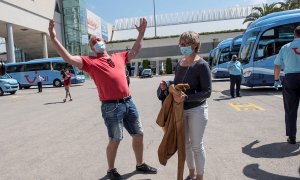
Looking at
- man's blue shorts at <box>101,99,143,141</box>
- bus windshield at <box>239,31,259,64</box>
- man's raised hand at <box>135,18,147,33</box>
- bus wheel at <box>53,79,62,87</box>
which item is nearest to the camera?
man's blue shorts at <box>101,99,143,141</box>

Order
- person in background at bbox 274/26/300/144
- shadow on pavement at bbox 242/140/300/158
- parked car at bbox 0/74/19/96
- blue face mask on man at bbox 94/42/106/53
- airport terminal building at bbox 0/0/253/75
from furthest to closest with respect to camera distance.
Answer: airport terminal building at bbox 0/0/253/75 → parked car at bbox 0/74/19/96 → person in background at bbox 274/26/300/144 → shadow on pavement at bbox 242/140/300/158 → blue face mask on man at bbox 94/42/106/53

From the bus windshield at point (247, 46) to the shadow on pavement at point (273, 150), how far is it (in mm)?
10655

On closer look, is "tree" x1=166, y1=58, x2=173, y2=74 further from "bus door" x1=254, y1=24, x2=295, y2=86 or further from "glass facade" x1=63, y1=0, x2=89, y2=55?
"bus door" x1=254, y1=24, x2=295, y2=86

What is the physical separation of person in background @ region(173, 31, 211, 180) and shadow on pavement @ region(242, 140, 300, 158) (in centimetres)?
174

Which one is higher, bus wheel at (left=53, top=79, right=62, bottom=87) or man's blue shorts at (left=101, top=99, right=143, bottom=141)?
man's blue shorts at (left=101, top=99, right=143, bottom=141)

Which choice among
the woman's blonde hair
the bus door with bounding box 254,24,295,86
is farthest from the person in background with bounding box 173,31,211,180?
the bus door with bounding box 254,24,295,86

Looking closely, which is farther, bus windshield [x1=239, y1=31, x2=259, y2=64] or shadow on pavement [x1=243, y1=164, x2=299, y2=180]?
bus windshield [x1=239, y1=31, x2=259, y2=64]

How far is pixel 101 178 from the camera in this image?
15.0 feet

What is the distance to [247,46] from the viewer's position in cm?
1652

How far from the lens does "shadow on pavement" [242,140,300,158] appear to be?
17.2 feet

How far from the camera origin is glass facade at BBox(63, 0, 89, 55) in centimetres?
5375

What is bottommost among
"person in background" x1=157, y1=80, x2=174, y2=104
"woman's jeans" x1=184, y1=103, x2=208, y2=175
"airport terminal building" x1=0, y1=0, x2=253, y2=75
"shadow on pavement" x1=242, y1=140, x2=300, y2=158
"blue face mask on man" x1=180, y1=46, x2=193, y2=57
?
"shadow on pavement" x1=242, y1=140, x2=300, y2=158

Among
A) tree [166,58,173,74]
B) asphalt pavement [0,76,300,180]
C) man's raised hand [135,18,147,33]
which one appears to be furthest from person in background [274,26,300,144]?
tree [166,58,173,74]

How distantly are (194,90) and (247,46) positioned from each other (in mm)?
Result: 13487
